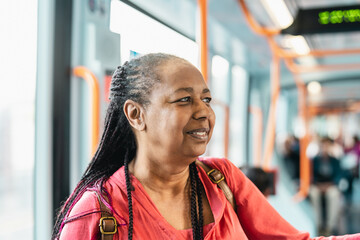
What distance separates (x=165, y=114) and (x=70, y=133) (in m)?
1.33

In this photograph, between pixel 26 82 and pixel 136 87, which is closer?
pixel 136 87

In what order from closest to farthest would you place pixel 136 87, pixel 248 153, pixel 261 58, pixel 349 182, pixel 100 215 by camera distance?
1. pixel 100 215
2. pixel 136 87
3. pixel 261 58
4. pixel 248 153
5. pixel 349 182

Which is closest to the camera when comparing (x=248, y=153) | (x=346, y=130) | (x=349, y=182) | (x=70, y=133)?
(x=70, y=133)

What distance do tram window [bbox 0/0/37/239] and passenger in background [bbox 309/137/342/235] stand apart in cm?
424

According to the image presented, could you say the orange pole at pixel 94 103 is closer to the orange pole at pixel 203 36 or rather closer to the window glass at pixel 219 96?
the orange pole at pixel 203 36

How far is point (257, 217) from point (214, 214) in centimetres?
13

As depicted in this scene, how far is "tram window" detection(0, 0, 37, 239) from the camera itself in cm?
199

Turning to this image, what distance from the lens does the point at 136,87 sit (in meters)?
1.15

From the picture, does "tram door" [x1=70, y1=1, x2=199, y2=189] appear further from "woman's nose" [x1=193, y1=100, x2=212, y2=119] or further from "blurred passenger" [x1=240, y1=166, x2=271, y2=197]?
"woman's nose" [x1=193, y1=100, x2=212, y2=119]

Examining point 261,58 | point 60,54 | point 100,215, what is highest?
point 261,58

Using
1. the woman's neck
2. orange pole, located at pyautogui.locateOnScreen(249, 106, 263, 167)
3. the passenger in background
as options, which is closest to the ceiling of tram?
orange pole, located at pyautogui.locateOnScreen(249, 106, 263, 167)

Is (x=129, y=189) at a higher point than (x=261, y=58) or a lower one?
lower

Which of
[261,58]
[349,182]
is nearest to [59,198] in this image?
[261,58]

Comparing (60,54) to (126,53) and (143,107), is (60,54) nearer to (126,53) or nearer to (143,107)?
(126,53)
